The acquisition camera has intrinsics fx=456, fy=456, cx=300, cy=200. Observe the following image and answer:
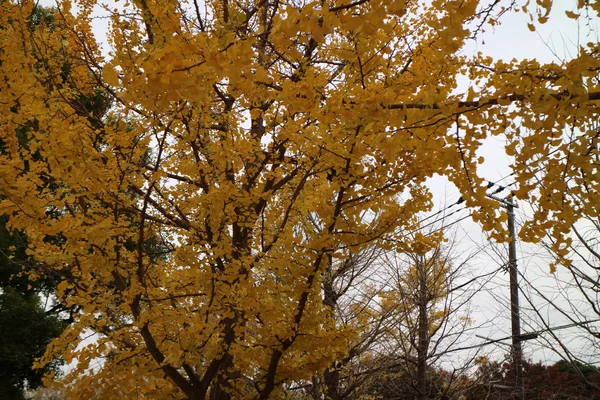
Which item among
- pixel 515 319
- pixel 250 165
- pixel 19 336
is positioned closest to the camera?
pixel 250 165

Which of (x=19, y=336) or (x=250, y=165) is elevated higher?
(x=250, y=165)

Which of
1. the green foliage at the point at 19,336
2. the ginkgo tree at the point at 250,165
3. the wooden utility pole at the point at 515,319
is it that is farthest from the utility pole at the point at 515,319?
the green foliage at the point at 19,336

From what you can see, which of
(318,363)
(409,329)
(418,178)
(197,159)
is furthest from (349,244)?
(409,329)

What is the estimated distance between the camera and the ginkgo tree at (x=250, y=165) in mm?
1909

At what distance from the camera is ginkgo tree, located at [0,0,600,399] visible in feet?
6.26

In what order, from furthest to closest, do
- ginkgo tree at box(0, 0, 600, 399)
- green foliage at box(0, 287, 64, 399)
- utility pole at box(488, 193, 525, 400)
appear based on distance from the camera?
green foliage at box(0, 287, 64, 399) < utility pole at box(488, 193, 525, 400) < ginkgo tree at box(0, 0, 600, 399)


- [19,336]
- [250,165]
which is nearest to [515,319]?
[250,165]

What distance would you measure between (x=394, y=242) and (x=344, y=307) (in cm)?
361

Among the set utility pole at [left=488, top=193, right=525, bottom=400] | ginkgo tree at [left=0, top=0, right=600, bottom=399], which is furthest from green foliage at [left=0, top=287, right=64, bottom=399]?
utility pole at [left=488, top=193, right=525, bottom=400]

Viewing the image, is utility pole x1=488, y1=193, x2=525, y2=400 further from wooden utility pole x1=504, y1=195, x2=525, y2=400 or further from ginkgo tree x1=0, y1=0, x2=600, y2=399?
ginkgo tree x1=0, y1=0, x2=600, y2=399

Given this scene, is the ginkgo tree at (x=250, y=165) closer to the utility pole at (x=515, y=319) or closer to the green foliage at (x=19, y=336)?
the utility pole at (x=515, y=319)

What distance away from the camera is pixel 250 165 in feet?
14.8

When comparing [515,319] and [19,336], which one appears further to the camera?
[19,336]

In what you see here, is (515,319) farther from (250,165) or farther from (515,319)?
(250,165)
